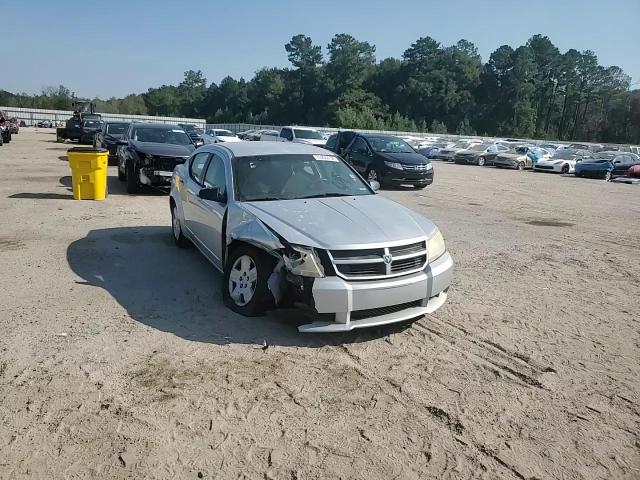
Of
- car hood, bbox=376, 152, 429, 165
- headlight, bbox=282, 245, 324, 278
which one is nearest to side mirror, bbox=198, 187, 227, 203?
headlight, bbox=282, 245, 324, 278

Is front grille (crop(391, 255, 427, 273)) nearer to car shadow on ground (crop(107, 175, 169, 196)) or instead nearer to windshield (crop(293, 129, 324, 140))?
car shadow on ground (crop(107, 175, 169, 196))

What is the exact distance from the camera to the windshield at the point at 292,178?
5309 mm

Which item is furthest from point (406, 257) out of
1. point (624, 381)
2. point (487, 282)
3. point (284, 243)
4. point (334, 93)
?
point (334, 93)

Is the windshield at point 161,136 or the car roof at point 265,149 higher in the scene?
the car roof at point 265,149

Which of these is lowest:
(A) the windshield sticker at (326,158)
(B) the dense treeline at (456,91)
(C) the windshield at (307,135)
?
(C) the windshield at (307,135)

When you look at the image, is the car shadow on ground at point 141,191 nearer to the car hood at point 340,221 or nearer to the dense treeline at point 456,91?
the car hood at point 340,221

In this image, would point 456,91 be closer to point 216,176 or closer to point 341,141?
point 341,141

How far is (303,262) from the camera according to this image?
412cm

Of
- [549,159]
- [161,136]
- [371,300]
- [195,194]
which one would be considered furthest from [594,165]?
[371,300]

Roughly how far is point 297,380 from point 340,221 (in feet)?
4.96

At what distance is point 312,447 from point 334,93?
4019 inches

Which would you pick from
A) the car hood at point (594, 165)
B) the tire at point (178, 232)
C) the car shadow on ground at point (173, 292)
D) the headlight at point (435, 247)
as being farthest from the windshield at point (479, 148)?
the headlight at point (435, 247)

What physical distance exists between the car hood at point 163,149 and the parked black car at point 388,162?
5.99m

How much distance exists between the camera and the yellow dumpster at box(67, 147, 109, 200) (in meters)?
10.8
